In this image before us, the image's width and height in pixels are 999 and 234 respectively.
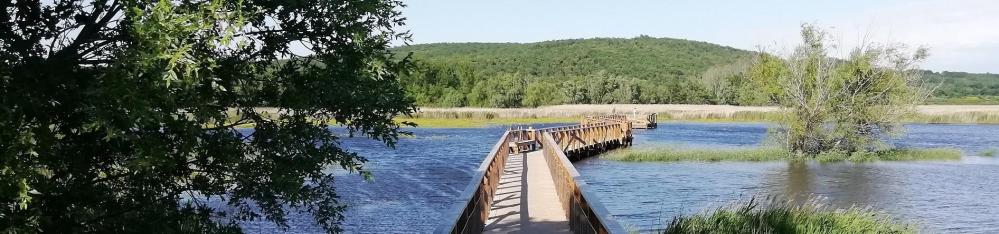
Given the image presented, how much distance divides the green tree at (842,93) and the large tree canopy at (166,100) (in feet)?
102

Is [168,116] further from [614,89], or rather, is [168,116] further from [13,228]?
[614,89]

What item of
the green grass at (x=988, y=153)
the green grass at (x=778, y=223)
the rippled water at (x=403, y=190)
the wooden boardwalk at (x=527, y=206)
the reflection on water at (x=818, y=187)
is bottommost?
the green grass at (x=988, y=153)

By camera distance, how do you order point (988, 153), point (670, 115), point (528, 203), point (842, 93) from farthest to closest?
point (670, 115)
point (988, 153)
point (842, 93)
point (528, 203)

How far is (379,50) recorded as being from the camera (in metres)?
8.27

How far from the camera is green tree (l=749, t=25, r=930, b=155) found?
3644 cm

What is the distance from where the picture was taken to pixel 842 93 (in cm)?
3631

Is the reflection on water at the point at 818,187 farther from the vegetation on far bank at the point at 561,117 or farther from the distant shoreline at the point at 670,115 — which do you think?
the distant shoreline at the point at 670,115

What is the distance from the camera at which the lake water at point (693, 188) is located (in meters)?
20.0

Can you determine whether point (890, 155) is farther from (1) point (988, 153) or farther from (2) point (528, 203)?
(2) point (528, 203)

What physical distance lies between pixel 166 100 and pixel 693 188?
71.7ft

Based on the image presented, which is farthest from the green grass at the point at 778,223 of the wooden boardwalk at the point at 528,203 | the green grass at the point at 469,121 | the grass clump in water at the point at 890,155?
the green grass at the point at 469,121

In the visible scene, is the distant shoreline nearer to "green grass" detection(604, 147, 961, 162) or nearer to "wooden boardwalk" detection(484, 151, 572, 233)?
"green grass" detection(604, 147, 961, 162)

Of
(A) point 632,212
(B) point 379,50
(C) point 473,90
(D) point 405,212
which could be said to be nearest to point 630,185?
(A) point 632,212

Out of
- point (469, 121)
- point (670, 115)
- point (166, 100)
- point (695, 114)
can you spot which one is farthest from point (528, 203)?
point (670, 115)
